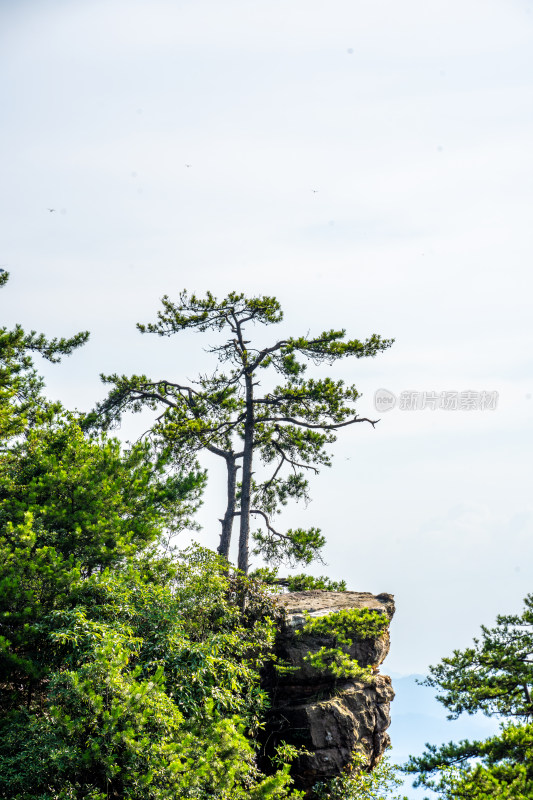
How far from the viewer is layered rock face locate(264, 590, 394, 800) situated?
14281 millimetres

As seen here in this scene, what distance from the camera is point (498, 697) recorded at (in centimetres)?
1498

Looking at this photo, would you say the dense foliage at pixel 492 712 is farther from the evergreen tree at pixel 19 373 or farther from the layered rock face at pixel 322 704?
the evergreen tree at pixel 19 373

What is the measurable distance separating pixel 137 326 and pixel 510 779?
1803 cm

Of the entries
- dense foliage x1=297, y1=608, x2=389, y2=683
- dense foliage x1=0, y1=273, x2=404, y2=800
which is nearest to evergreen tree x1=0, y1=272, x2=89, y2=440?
dense foliage x1=0, y1=273, x2=404, y2=800

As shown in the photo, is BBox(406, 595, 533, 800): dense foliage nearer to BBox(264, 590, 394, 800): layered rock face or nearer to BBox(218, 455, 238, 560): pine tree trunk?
BBox(264, 590, 394, 800): layered rock face

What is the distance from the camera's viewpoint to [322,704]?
1484 centimetres

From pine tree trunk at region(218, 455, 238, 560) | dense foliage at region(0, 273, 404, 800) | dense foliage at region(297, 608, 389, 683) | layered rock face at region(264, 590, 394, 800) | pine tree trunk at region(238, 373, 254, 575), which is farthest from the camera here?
pine tree trunk at region(218, 455, 238, 560)

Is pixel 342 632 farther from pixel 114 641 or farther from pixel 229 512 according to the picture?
pixel 229 512

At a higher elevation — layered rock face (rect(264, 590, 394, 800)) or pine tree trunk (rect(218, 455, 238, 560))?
pine tree trunk (rect(218, 455, 238, 560))

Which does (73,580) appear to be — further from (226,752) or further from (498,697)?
(498,697)

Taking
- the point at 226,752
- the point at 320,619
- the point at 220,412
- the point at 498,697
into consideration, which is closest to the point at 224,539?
the point at 220,412

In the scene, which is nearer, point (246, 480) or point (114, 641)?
point (114, 641)

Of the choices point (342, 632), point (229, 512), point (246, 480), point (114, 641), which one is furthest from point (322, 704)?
point (229, 512)

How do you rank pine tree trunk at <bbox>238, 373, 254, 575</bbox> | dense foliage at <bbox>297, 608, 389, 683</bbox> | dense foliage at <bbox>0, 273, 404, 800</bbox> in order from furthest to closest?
pine tree trunk at <bbox>238, 373, 254, 575</bbox> → dense foliage at <bbox>297, 608, 389, 683</bbox> → dense foliage at <bbox>0, 273, 404, 800</bbox>
